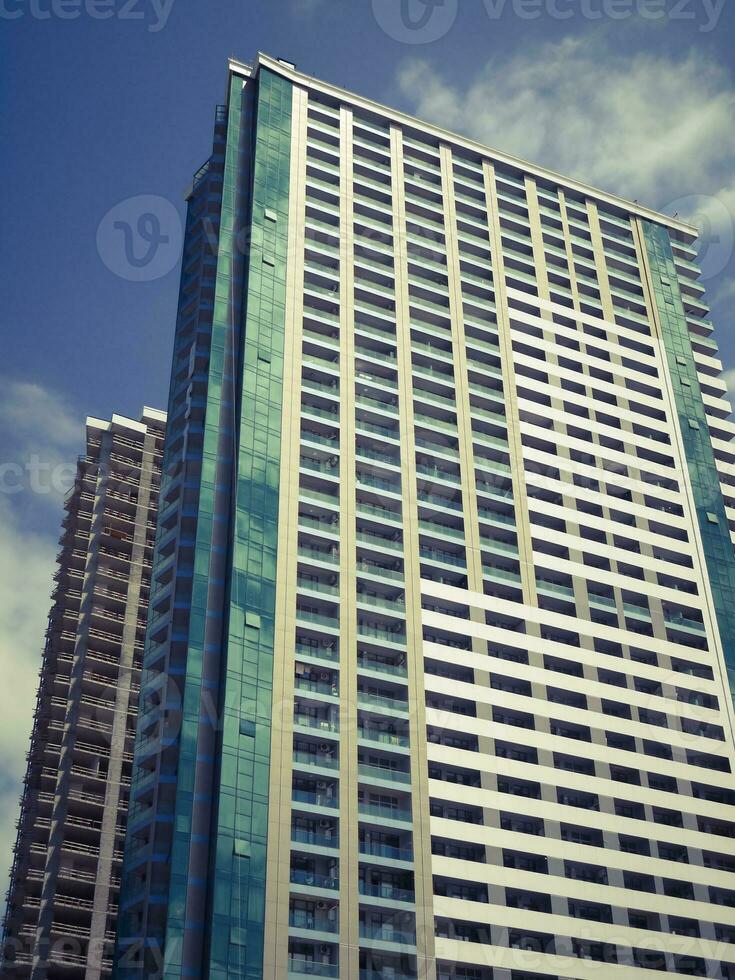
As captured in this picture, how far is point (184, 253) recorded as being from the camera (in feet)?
323

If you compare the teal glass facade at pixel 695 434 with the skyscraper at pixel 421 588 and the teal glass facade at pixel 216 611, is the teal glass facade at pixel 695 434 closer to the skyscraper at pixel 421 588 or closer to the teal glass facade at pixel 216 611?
the skyscraper at pixel 421 588

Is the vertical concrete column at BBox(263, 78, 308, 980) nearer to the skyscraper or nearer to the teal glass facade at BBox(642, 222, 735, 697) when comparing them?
the skyscraper

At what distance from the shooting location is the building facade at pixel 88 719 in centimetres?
8325

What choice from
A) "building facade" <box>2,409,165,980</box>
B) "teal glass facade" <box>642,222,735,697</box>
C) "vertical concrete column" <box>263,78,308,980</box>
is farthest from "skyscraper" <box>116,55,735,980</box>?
"building facade" <box>2,409,165,980</box>

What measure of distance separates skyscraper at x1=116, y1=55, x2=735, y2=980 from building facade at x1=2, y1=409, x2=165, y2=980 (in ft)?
62.1

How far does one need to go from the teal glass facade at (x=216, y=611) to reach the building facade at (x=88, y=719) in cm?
1849

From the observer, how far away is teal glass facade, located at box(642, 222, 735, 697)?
310 feet

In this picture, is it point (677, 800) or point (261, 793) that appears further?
point (677, 800)

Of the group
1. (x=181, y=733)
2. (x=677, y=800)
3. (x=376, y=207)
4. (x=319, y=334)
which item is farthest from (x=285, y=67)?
(x=677, y=800)

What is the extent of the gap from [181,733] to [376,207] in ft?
171

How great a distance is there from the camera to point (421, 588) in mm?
80875

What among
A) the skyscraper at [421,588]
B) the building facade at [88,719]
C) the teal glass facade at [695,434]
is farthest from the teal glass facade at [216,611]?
the teal glass facade at [695,434]

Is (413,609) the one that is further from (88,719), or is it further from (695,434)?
(695,434)

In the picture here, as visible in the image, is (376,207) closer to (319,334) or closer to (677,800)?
(319,334)
